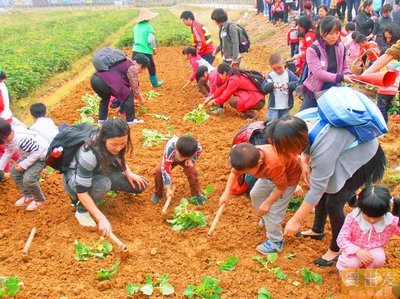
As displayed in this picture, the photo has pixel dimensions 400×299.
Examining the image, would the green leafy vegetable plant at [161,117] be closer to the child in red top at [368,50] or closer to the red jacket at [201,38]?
the red jacket at [201,38]

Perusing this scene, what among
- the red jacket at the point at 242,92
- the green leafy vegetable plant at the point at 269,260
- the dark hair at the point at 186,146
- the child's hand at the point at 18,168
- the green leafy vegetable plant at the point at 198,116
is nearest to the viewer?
the green leafy vegetable plant at the point at 269,260

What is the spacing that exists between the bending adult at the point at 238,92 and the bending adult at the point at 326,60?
6.37 ft

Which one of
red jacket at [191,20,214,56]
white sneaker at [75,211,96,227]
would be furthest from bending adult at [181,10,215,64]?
white sneaker at [75,211,96,227]

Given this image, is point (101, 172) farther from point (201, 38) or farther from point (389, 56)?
point (201, 38)

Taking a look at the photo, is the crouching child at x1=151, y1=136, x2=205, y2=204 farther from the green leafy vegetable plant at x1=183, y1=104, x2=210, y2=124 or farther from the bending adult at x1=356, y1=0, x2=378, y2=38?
the bending adult at x1=356, y1=0, x2=378, y2=38

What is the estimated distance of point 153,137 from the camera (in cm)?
688

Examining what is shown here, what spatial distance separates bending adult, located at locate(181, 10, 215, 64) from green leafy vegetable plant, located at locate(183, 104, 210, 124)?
214 centimetres

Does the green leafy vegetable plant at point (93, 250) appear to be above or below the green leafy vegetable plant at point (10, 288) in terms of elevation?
below

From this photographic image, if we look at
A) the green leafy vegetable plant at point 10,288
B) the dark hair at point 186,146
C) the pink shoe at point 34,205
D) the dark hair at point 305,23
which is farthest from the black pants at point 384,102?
the green leafy vegetable plant at point 10,288

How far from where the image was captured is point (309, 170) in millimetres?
3578

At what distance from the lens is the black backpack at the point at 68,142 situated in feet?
14.3

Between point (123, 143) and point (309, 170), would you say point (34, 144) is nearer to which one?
point (123, 143)

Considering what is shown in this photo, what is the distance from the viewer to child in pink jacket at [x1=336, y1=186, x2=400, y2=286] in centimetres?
326

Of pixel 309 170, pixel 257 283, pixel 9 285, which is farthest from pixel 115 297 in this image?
pixel 309 170
